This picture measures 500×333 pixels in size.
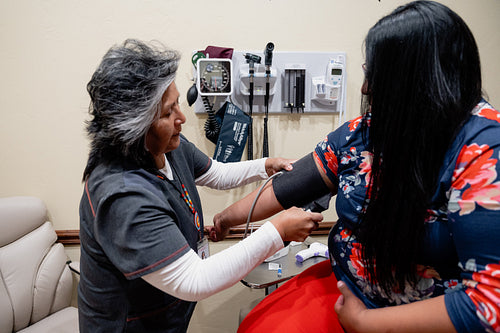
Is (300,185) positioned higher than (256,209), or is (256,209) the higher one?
Answer: (300,185)

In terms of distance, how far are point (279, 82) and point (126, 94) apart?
902 millimetres

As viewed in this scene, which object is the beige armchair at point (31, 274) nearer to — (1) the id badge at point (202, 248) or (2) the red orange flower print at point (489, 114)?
(1) the id badge at point (202, 248)

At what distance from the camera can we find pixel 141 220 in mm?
746

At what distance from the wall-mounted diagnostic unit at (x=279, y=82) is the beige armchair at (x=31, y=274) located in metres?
0.94

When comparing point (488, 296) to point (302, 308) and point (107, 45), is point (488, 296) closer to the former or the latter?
point (302, 308)

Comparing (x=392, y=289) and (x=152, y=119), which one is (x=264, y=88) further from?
(x=392, y=289)

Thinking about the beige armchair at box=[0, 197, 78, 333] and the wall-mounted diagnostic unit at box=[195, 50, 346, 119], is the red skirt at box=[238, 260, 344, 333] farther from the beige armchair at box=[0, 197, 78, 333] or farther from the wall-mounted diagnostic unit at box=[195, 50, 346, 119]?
the beige armchair at box=[0, 197, 78, 333]

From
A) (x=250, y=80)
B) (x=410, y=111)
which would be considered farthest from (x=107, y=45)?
(x=410, y=111)

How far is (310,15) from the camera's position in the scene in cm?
148

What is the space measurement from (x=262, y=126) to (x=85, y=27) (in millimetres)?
938

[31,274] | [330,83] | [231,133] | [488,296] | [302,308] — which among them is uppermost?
[330,83]

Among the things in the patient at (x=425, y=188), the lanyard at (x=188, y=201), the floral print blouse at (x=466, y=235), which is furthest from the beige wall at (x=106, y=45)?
the floral print blouse at (x=466, y=235)

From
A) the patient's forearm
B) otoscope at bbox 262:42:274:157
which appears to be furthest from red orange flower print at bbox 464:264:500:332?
otoscope at bbox 262:42:274:157

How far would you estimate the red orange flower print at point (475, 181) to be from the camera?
559mm
